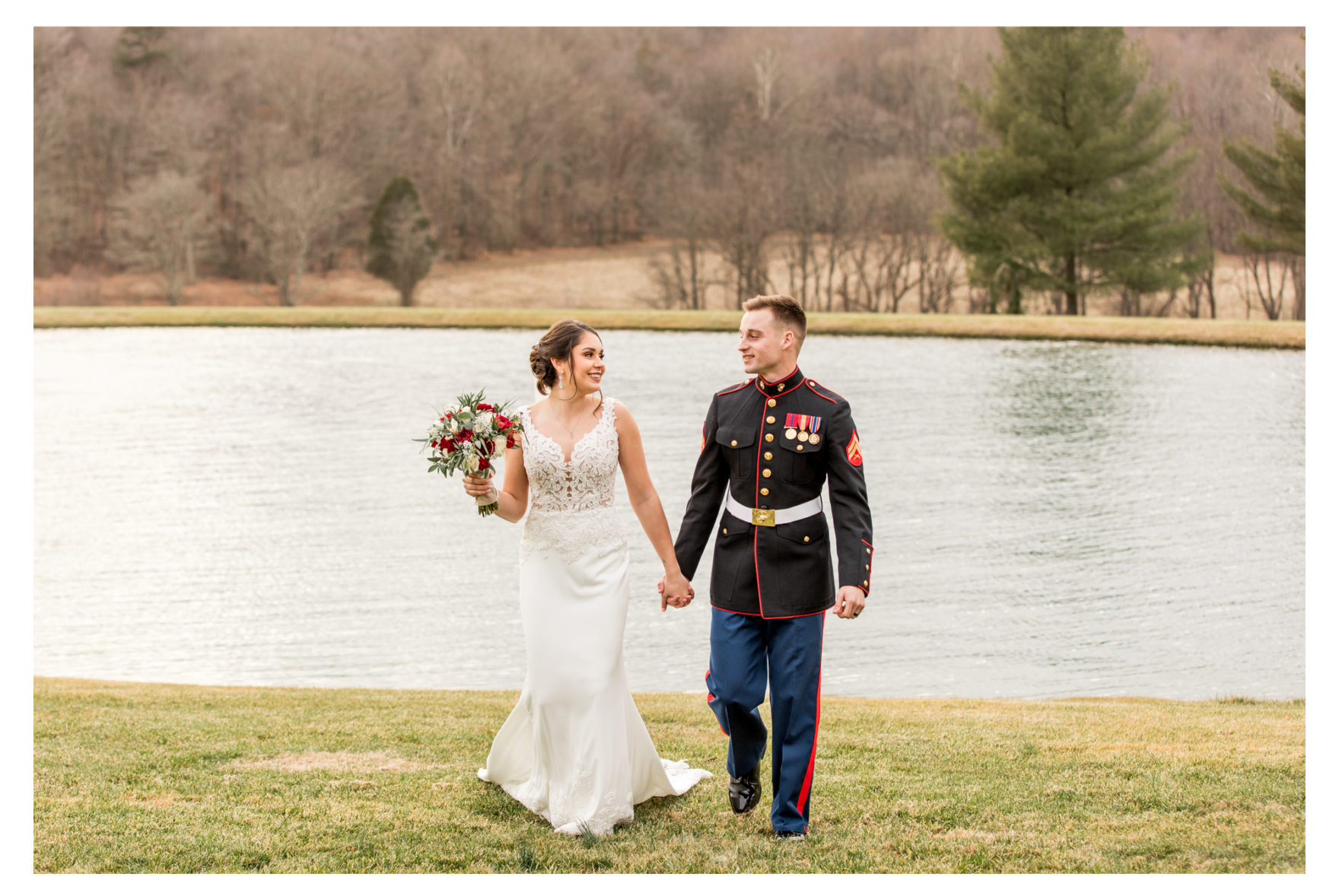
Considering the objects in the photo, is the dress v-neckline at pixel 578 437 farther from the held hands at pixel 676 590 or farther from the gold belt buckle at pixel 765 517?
the gold belt buckle at pixel 765 517

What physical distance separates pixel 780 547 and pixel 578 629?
94 cm

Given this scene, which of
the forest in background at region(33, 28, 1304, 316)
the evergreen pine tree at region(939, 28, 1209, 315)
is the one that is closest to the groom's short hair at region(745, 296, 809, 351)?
the evergreen pine tree at region(939, 28, 1209, 315)

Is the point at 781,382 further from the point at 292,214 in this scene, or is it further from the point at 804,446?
the point at 292,214

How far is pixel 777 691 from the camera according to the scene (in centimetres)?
503

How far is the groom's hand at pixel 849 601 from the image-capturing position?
188 inches

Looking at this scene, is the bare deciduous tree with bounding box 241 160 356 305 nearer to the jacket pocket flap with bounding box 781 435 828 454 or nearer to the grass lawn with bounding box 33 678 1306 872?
the grass lawn with bounding box 33 678 1306 872

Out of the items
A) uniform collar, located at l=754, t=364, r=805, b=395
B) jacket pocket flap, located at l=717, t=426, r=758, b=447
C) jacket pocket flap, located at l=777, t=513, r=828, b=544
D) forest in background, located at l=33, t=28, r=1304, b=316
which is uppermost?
forest in background, located at l=33, t=28, r=1304, b=316

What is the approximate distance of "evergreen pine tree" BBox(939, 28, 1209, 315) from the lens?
1727 inches

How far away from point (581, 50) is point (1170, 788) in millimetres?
76561

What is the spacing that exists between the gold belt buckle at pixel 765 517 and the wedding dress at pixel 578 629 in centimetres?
61

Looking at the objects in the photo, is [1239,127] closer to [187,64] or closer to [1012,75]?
[1012,75]

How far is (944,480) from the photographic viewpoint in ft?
58.8

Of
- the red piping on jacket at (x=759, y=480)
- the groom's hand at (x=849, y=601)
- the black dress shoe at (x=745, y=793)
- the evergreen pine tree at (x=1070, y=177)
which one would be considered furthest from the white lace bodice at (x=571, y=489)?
the evergreen pine tree at (x=1070, y=177)

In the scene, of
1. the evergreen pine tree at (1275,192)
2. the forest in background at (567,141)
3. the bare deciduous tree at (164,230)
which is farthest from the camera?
the bare deciduous tree at (164,230)
